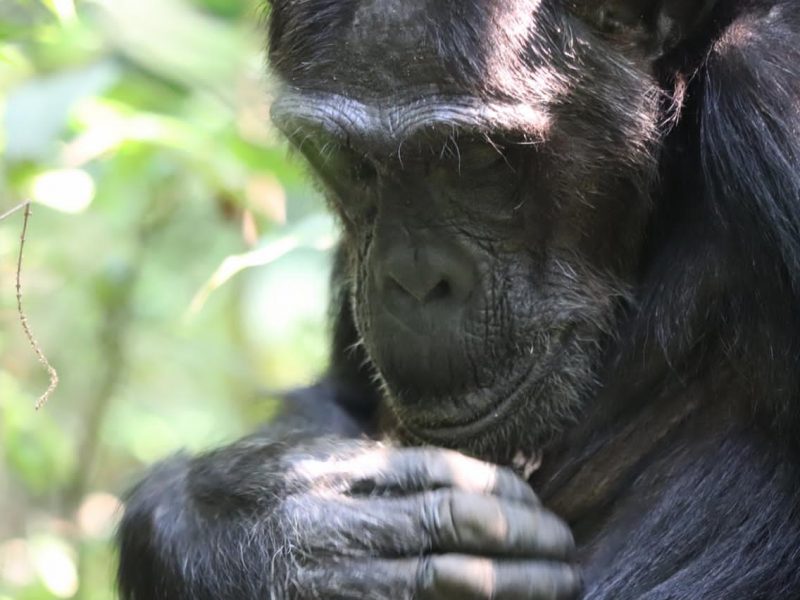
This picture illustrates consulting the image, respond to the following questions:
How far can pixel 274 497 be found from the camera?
2844mm

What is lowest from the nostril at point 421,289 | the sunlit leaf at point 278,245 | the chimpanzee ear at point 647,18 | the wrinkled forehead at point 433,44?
the sunlit leaf at point 278,245

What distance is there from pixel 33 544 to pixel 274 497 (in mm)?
2260

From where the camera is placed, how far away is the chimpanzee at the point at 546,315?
261 centimetres

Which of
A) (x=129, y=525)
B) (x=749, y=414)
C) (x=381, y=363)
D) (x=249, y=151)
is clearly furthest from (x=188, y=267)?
(x=749, y=414)

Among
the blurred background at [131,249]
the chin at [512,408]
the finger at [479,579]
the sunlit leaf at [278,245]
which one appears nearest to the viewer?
the finger at [479,579]

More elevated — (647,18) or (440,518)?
(647,18)

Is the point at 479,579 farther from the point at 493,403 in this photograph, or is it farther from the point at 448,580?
the point at 493,403

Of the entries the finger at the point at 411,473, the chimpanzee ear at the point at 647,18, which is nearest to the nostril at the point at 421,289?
the finger at the point at 411,473

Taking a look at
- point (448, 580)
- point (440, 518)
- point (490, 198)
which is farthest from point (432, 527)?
point (490, 198)

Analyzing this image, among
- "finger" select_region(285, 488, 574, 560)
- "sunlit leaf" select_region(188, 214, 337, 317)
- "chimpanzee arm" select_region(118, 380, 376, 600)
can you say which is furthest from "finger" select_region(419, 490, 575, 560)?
"sunlit leaf" select_region(188, 214, 337, 317)

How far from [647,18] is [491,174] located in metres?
0.54

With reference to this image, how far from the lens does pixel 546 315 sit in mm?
2904

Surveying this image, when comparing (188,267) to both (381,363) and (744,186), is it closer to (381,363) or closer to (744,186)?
(381,363)

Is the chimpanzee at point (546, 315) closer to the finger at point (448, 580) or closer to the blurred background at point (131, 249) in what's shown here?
the finger at point (448, 580)
